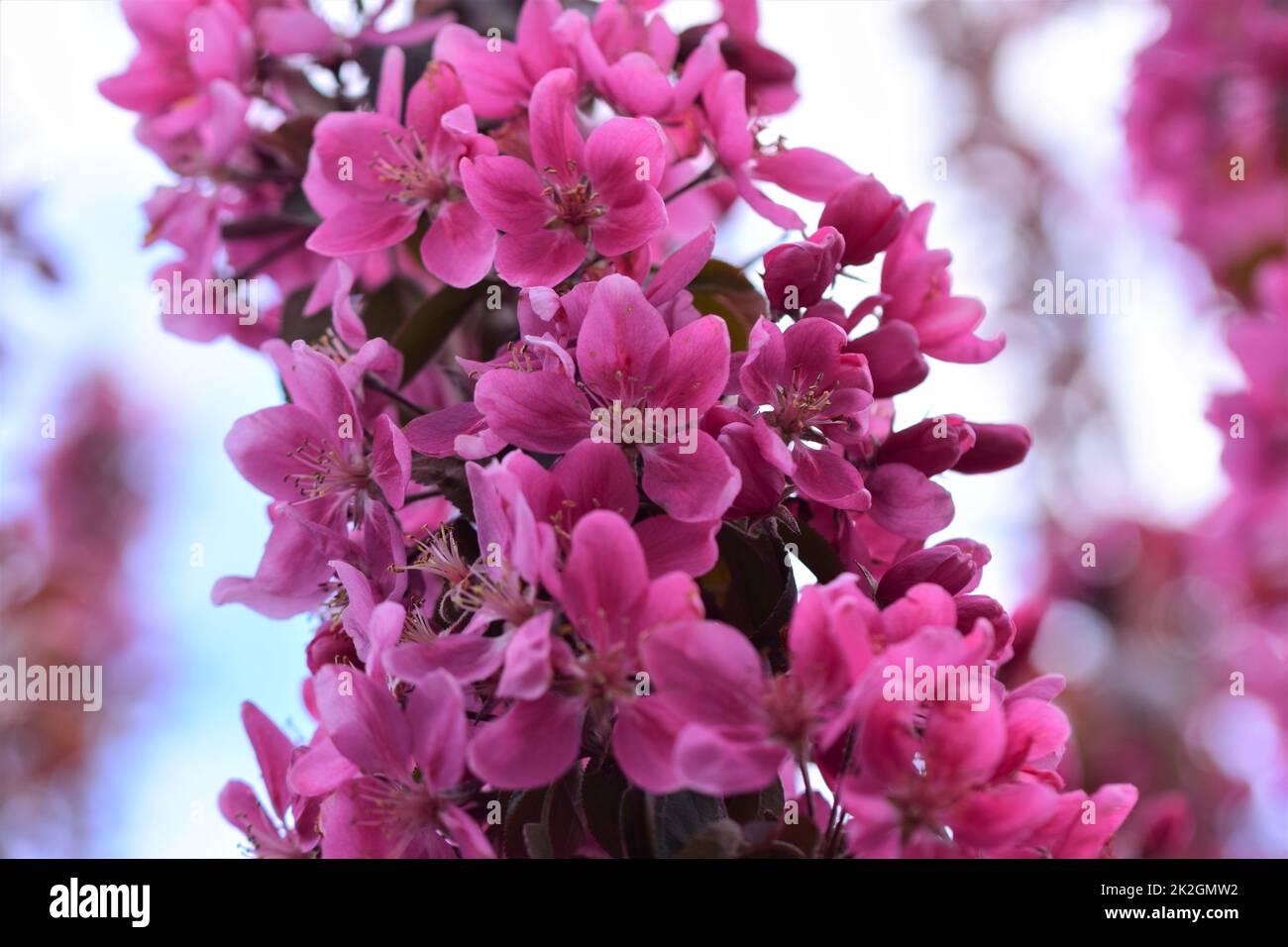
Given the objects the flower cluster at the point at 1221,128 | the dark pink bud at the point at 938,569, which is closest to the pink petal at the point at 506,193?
the dark pink bud at the point at 938,569

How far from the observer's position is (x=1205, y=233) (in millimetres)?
2154

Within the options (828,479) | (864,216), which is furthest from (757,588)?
(864,216)

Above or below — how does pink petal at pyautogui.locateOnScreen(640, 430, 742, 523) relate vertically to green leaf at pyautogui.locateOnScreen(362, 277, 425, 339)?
below

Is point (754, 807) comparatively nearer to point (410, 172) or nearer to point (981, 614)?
point (981, 614)

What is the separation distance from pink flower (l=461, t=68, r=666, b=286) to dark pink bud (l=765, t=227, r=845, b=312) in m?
0.09

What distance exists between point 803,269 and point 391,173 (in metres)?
0.35

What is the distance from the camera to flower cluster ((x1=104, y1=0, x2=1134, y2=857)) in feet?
2.10

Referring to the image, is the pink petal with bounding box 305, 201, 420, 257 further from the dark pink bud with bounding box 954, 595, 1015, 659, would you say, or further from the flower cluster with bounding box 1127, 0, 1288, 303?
the flower cluster with bounding box 1127, 0, 1288, 303

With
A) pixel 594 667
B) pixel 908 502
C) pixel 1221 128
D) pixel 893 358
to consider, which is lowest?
pixel 594 667

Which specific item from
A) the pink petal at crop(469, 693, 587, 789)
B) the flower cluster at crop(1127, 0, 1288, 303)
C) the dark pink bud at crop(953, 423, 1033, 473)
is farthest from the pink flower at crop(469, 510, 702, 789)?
the flower cluster at crop(1127, 0, 1288, 303)

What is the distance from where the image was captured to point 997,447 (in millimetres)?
878

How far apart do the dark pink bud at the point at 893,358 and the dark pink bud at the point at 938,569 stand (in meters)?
0.14
